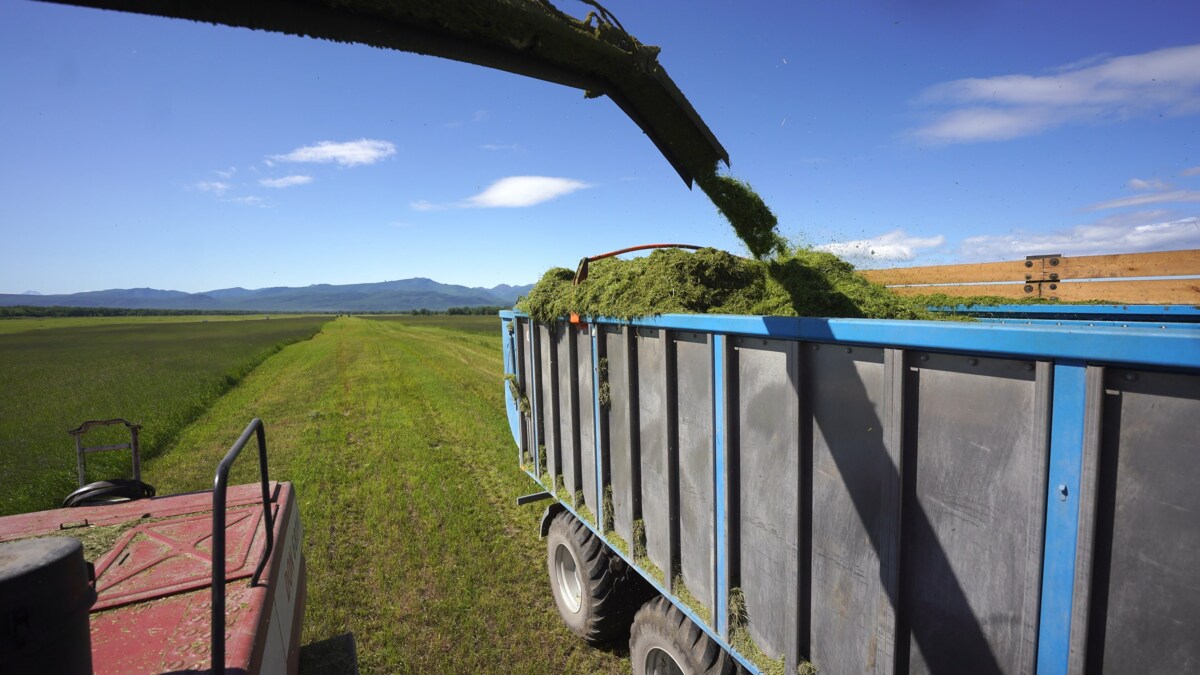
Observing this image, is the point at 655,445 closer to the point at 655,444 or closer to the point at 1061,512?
the point at 655,444

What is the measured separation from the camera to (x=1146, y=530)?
1247 mm

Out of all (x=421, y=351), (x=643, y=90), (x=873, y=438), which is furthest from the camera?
(x=421, y=351)

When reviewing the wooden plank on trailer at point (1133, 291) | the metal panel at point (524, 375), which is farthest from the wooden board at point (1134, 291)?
the metal panel at point (524, 375)

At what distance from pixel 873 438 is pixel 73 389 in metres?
29.5

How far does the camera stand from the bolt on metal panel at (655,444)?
9.57 ft

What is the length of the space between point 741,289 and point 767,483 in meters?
1.33

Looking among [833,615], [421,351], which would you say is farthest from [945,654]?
[421,351]

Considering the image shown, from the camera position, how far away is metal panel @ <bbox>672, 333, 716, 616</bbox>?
2.60 m

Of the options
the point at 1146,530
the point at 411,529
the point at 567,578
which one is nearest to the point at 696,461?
the point at 1146,530

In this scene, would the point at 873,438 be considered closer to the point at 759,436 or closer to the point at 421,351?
the point at 759,436

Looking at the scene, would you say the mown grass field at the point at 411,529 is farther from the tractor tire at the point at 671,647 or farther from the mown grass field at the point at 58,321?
the mown grass field at the point at 58,321

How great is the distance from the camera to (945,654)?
5.55 feet

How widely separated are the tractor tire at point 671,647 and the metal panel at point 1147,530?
180cm

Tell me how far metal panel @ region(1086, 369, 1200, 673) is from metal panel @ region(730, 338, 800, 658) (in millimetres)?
911
